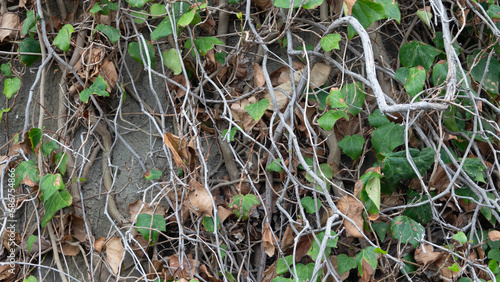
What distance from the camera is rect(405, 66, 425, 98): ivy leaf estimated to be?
128 centimetres

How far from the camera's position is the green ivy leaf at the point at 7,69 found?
161 centimetres

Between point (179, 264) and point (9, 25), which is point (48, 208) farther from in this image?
point (9, 25)

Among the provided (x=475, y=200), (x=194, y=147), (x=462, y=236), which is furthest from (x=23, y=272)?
(x=475, y=200)

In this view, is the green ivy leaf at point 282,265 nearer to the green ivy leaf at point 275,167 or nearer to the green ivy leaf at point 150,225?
the green ivy leaf at point 275,167

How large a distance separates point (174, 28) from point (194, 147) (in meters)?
0.42

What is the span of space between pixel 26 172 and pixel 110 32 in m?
0.58

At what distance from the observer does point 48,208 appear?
1451 mm

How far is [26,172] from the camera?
55.4 inches

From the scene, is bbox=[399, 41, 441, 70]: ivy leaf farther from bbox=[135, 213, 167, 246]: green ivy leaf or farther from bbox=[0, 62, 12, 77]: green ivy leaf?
bbox=[0, 62, 12, 77]: green ivy leaf

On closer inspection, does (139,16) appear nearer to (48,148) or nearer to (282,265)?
(48,148)

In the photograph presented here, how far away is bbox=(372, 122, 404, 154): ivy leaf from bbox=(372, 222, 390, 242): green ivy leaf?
0.81ft

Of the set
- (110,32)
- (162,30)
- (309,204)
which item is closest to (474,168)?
(309,204)

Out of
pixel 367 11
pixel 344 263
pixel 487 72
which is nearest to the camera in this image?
pixel 367 11

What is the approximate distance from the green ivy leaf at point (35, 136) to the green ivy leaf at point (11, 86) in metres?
0.23
